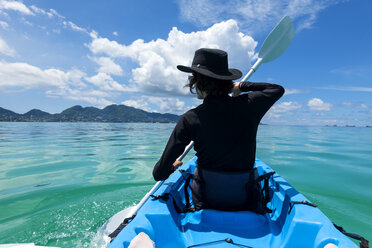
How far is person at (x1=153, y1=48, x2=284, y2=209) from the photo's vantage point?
1.92 metres

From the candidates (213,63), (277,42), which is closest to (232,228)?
(213,63)

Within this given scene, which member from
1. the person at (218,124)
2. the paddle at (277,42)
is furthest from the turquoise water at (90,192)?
the paddle at (277,42)

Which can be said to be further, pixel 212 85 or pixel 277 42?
pixel 277 42

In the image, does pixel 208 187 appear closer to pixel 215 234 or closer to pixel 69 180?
pixel 215 234

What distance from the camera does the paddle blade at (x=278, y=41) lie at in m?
4.82

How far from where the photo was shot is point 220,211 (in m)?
2.21

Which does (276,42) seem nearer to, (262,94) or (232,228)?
(262,94)

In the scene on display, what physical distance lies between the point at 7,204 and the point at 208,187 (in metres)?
5.34

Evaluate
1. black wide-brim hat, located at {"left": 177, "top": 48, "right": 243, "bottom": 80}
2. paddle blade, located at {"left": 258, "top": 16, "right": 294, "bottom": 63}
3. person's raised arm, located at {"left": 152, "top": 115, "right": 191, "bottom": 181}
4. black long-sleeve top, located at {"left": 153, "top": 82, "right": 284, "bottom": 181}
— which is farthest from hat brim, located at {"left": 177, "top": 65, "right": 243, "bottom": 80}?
paddle blade, located at {"left": 258, "top": 16, "right": 294, "bottom": 63}

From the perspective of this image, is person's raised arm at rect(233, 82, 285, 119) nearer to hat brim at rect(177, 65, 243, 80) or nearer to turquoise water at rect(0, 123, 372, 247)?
hat brim at rect(177, 65, 243, 80)

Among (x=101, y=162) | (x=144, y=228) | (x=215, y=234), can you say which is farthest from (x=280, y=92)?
(x=101, y=162)

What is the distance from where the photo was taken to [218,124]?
191cm

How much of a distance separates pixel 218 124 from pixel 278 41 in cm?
410

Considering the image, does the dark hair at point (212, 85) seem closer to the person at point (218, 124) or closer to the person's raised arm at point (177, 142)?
the person at point (218, 124)
